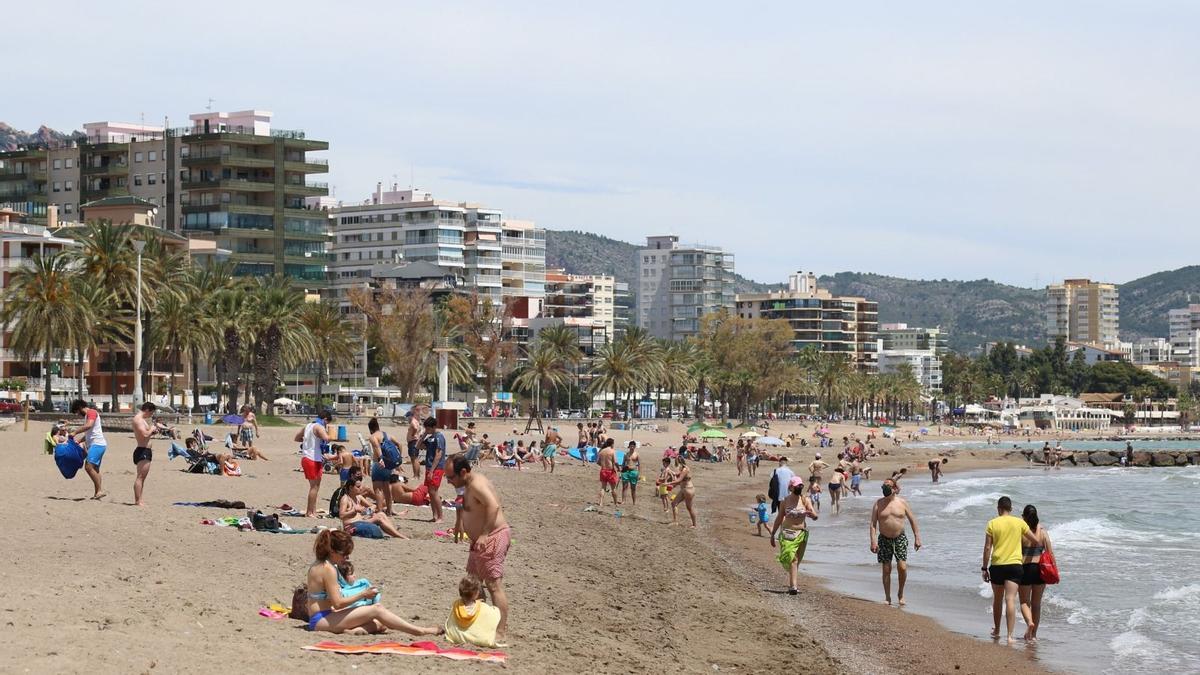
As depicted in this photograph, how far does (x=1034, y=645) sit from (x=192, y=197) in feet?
310

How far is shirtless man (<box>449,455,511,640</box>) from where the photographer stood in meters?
11.1

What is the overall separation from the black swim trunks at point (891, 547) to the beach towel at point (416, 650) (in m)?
7.51

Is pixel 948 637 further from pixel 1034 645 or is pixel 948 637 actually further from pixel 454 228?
pixel 454 228

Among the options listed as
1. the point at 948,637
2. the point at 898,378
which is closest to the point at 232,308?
the point at 948,637

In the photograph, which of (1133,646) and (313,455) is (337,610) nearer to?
(313,455)

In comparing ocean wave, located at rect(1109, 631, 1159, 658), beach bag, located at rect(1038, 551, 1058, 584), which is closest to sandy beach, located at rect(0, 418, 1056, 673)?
beach bag, located at rect(1038, 551, 1058, 584)

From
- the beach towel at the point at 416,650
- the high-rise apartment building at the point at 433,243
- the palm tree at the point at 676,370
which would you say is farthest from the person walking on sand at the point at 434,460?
the high-rise apartment building at the point at 433,243

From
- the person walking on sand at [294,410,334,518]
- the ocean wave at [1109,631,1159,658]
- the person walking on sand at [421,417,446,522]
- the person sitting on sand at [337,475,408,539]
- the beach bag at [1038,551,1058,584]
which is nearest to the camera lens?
the beach bag at [1038,551,1058,584]

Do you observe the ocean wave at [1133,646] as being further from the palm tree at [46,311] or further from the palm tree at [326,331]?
the palm tree at [326,331]

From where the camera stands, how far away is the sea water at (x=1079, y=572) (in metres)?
15.7

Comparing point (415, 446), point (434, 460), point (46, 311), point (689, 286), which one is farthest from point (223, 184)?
point (689, 286)

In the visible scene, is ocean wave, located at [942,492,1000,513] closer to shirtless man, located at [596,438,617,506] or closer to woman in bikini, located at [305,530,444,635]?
shirtless man, located at [596,438,617,506]

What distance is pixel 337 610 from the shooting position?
10.6m

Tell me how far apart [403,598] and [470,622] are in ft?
7.76
